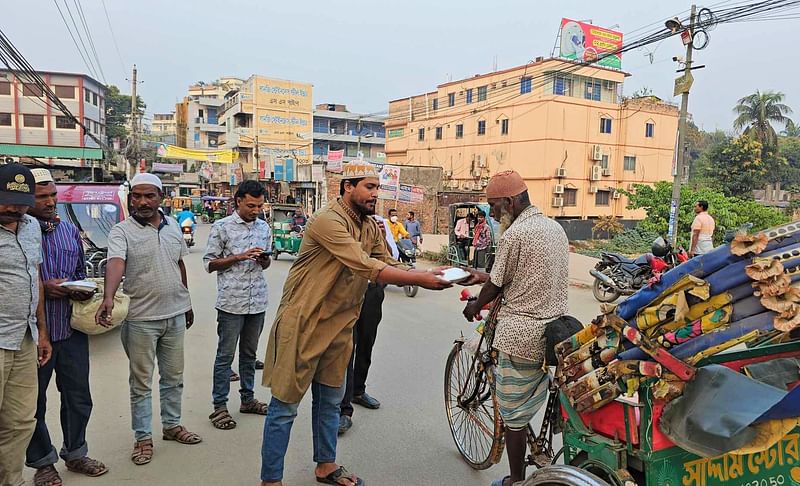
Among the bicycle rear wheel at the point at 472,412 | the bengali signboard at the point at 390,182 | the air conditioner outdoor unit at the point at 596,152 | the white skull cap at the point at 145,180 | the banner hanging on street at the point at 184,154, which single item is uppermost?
the air conditioner outdoor unit at the point at 596,152

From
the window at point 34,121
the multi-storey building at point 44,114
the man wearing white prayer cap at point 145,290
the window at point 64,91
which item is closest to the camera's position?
the man wearing white prayer cap at point 145,290

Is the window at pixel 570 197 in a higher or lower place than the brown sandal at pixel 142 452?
higher

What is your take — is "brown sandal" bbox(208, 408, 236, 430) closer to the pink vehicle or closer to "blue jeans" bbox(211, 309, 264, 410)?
"blue jeans" bbox(211, 309, 264, 410)

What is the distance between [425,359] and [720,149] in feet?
101

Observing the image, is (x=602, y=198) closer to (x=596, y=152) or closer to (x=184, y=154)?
(x=596, y=152)

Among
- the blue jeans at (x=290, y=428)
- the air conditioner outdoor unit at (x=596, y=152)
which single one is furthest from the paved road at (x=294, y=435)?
the air conditioner outdoor unit at (x=596, y=152)

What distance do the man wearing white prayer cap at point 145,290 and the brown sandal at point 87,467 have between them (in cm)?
21

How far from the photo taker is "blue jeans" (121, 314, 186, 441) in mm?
3562

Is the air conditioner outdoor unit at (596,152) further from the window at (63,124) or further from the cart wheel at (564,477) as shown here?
the window at (63,124)

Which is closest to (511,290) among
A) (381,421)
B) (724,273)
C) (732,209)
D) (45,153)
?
(724,273)

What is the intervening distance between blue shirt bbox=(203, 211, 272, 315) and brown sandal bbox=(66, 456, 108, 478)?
1.31 metres

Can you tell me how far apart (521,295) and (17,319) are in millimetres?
2561

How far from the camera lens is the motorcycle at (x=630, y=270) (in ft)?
29.9

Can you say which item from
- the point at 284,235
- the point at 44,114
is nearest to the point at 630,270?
the point at 284,235
